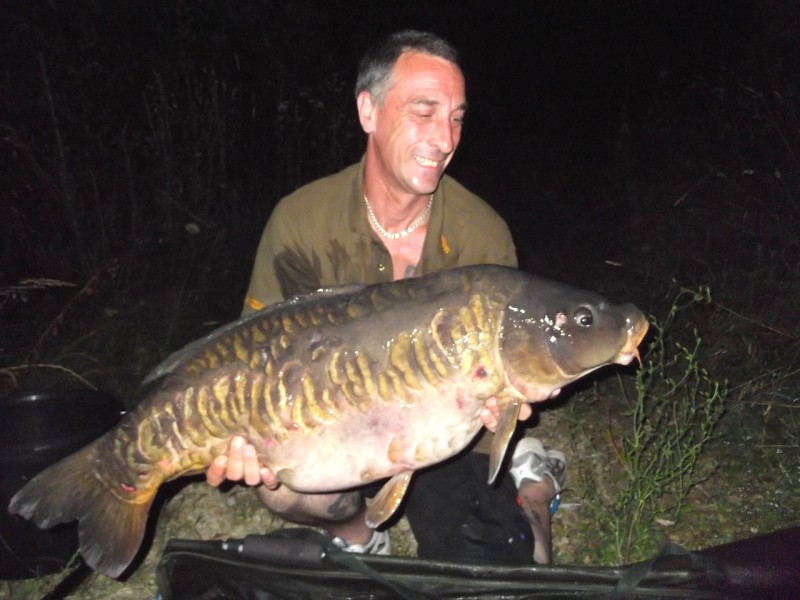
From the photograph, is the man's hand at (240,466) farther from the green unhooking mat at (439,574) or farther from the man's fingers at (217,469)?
the green unhooking mat at (439,574)

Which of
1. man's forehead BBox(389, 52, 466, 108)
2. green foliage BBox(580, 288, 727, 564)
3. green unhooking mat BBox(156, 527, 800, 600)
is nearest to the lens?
green unhooking mat BBox(156, 527, 800, 600)

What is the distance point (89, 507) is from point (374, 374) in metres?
0.75

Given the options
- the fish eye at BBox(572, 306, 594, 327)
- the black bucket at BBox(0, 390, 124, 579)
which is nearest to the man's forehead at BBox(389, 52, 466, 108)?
the fish eye at BBox(572, 306, 594, 327)

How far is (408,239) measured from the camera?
2.14 m

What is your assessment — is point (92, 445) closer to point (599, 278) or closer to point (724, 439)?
point (724, 439)

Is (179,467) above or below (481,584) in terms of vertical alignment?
above

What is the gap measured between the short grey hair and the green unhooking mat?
1237 mm

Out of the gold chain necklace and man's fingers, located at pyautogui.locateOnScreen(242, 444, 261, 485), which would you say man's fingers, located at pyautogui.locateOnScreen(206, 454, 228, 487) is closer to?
man's fingers, located at pyautogui.locateOnScreen(242, 444, 261, 485)

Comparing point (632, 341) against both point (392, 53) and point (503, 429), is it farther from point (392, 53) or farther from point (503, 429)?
point (392, 53)

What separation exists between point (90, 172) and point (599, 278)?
3210 millimetres

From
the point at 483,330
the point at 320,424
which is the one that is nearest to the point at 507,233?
the point at 483,330

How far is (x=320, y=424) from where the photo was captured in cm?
159

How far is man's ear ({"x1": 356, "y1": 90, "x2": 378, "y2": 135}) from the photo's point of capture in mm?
2045

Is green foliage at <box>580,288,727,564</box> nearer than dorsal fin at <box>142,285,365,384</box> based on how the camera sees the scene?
No
